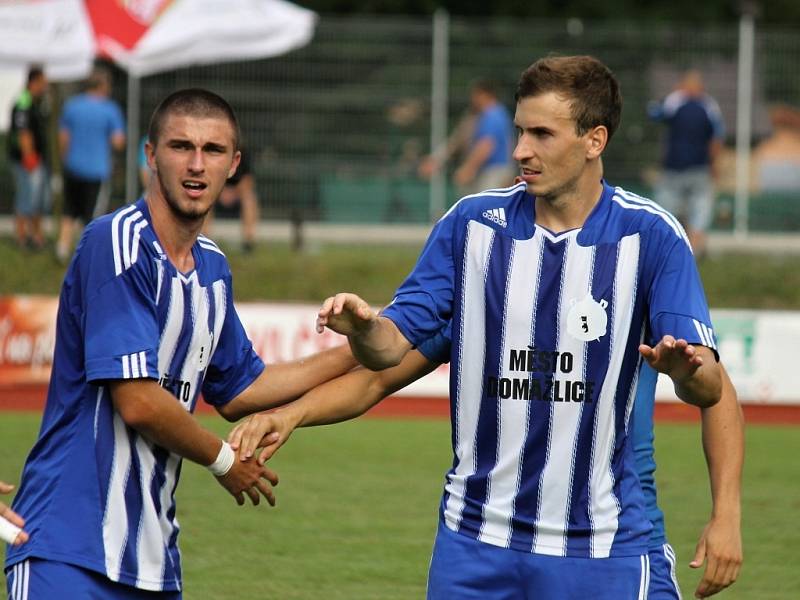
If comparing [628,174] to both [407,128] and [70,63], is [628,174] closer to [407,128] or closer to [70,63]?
[407,128]

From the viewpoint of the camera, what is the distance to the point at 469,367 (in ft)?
14.2

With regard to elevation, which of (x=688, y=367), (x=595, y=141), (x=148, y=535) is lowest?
(x=148, y=535)

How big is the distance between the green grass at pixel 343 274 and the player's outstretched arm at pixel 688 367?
43.2 ft

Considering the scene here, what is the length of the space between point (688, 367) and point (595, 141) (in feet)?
2.51

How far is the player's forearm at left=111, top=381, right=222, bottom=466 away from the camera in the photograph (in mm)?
4133

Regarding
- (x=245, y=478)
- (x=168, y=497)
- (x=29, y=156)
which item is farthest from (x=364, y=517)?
(x=29, y=156)

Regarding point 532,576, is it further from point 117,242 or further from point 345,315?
point 117,242

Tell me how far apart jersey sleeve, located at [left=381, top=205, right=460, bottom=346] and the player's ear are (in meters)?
0.43

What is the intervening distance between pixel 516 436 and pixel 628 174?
14659 millimetres

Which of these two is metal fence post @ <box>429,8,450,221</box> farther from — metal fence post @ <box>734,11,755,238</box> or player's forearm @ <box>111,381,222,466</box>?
player's forearm @ <box>111,381,222,466</box>

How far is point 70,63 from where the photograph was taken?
54.5ft

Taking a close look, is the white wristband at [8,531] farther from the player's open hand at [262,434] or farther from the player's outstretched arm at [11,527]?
the player's open hand at [262,434]

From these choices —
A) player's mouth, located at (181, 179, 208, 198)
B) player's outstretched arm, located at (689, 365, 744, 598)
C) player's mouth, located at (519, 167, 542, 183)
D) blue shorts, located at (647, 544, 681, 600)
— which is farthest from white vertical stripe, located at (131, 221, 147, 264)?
blue shorts, located at (647, 544, 681, 600)

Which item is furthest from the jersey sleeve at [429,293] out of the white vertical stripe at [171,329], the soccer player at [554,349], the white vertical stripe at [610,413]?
the white vertical stripe at [171,329]
